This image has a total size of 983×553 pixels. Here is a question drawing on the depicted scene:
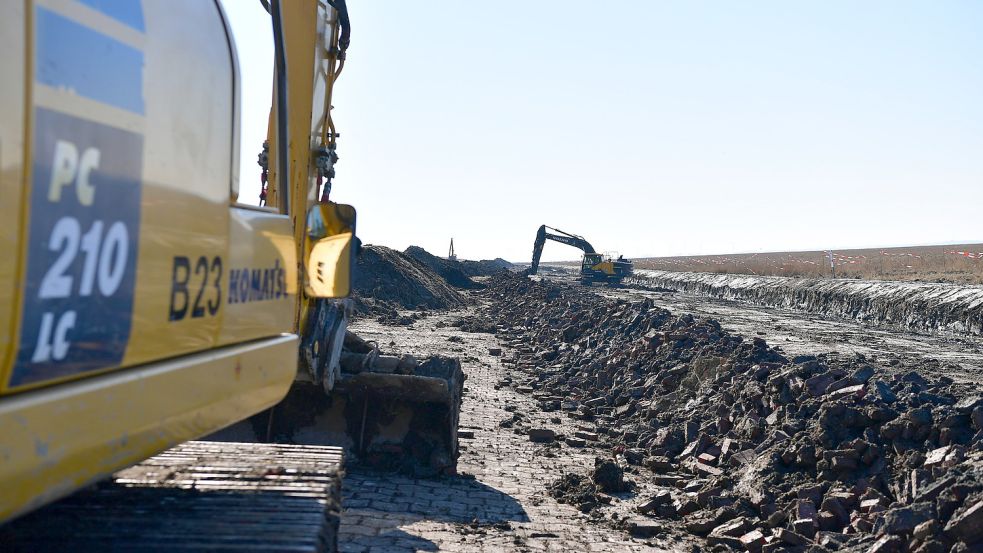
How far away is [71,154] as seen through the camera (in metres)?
2.03

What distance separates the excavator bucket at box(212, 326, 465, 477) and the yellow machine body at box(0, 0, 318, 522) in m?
5.30

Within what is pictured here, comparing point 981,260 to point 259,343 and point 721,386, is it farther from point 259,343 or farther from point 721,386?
point 259,343

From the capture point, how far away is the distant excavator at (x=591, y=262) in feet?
150

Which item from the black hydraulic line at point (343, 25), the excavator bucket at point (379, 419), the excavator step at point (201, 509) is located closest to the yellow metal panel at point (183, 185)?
the excavator step at point (201, 509)

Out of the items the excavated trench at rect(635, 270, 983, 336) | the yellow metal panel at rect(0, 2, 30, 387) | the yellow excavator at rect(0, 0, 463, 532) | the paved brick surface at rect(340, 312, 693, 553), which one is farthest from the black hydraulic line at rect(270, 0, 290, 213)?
the excavated trench at rect(635, 270, 983, 336)

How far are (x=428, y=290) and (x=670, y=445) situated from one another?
25.5 meters

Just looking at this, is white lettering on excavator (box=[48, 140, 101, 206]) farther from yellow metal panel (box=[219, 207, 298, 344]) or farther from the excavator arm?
the excavator arm

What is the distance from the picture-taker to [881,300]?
28.2 meters

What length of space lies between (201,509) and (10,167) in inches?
64.0

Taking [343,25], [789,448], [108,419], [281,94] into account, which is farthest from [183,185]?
[789,448]

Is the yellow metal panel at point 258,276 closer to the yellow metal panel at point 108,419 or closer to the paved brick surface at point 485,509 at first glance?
the yellow metal panel at point 108,419

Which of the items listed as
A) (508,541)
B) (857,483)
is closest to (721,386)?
(857,483)

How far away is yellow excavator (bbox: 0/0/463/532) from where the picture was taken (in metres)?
1.88

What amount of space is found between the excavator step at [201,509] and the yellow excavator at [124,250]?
0.30 meters
